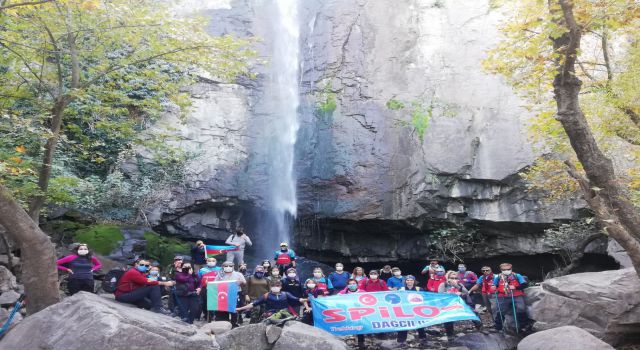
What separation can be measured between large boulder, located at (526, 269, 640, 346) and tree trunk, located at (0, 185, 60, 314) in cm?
940

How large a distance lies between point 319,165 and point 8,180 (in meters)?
10.3

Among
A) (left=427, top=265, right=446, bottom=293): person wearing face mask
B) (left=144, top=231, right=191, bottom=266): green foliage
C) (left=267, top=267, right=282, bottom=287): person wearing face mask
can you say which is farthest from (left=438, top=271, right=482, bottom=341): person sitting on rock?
(left=144, top=231, right=191, bottom=266): green foliage

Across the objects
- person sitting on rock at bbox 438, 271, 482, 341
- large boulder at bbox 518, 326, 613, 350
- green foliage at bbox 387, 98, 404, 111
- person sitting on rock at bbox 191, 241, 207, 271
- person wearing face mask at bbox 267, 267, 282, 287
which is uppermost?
green foliage at bbox 387, 98, 404, 111

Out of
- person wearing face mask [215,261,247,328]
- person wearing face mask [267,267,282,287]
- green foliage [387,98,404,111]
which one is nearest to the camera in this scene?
person wearing face mask [215,261,247,328]

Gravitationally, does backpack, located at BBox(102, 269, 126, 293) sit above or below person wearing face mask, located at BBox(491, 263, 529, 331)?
above

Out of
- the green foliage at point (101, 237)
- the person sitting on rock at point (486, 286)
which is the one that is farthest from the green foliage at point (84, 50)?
the person sitting on rock at point (486, 286)

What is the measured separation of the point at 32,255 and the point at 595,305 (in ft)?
33.9

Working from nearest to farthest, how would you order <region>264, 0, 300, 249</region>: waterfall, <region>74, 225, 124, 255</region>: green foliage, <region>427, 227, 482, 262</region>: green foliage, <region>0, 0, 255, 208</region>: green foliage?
<region>0, 0, 255, 208</region>: green foliage < <region>74, 225, 124, 255</region>: green foliage < <region>427, 227, 482, 262</region>: green foliage < <region>264, 0, 300, 249</region>: waterfall

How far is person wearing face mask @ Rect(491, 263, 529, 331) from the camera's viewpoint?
9945 mm

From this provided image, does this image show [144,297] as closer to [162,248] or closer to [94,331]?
[94,331]

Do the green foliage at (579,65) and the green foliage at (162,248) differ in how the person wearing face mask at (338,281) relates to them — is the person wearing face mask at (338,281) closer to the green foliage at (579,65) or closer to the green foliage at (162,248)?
the green foliage at (579,65)

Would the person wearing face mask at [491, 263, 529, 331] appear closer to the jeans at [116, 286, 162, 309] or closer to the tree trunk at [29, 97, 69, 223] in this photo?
the jeans at [116, 286, 162, 309]

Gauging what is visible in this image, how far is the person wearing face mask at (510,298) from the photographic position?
9.95 meters

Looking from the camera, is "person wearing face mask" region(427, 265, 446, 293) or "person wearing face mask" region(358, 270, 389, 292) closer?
"person wearing face mask" region(358, 270, 389, 292)
